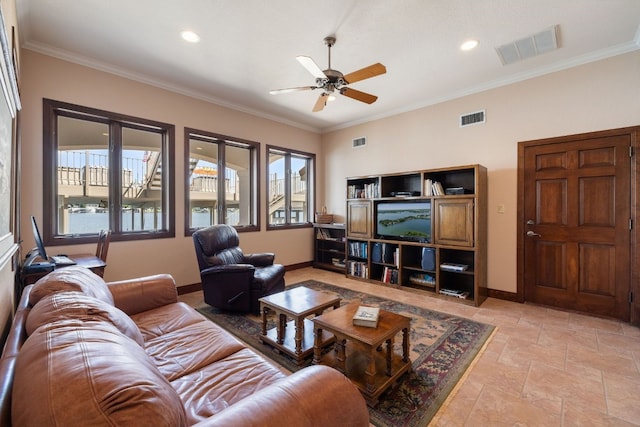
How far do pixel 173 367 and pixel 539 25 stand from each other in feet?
13.2

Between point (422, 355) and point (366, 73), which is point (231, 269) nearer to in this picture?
point (422, 355)

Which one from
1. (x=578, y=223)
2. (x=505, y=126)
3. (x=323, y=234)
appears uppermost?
(x=505, y=126)

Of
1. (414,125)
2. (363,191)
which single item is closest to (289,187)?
(363,191)

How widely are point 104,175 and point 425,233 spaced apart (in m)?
4.39

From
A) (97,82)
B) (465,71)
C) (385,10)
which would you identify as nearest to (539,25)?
(465,71)

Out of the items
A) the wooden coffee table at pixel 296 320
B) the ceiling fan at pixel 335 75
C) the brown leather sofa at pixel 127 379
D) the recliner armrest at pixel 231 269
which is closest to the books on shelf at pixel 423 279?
the wooden coffee table at pixel 296 320

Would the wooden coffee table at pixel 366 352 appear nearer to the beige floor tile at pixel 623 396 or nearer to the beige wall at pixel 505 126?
the beige floor tile at pixel 623 396

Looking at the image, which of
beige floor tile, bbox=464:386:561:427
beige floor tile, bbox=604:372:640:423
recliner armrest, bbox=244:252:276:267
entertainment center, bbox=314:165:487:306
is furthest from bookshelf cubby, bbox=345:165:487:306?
beige floor tile, bbox=464:386:561:427

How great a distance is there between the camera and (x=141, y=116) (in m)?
3.66

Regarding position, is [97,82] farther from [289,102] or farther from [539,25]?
[539,25]

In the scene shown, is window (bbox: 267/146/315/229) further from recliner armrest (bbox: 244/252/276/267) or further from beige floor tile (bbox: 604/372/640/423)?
beige floor tile (bbox: 604/372/640/423)

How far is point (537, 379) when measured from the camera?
2.04m

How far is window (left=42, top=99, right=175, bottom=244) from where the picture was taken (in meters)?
3.14

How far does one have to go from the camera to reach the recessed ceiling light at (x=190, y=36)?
275 cm
